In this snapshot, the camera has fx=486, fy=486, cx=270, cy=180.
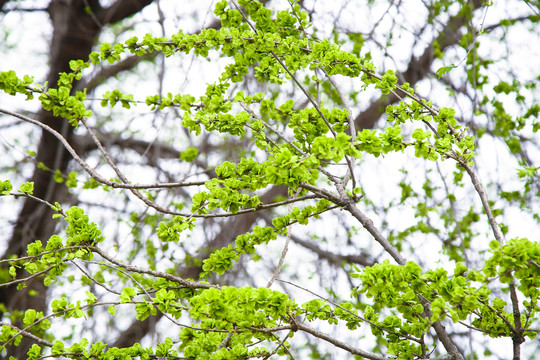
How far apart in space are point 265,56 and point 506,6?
228 cm

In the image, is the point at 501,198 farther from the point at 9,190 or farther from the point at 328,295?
the point at 9,190

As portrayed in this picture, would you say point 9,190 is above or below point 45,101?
below

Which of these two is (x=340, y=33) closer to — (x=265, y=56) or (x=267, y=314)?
(x=265, y=56)

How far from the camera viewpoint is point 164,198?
12.8ft

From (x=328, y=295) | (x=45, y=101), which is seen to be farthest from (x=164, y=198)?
(x=45, y=101)

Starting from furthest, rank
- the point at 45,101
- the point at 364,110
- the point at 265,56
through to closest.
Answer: the point at 364,110, the point at 265,56, the point at 45,101

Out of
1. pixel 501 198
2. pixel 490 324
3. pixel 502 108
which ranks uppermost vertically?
pixel 502 108

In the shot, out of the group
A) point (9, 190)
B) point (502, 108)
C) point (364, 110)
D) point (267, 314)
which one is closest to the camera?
point (267, 314)

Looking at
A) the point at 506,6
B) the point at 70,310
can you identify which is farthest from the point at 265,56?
the point at 506,6

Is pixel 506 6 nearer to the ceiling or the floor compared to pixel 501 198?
nearer to the ceiling

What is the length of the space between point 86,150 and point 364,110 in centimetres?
301

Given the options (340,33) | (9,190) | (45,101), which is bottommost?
(9,190)

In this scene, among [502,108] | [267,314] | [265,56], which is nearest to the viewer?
[267,314]

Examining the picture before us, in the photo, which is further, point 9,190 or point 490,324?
point 9,190
